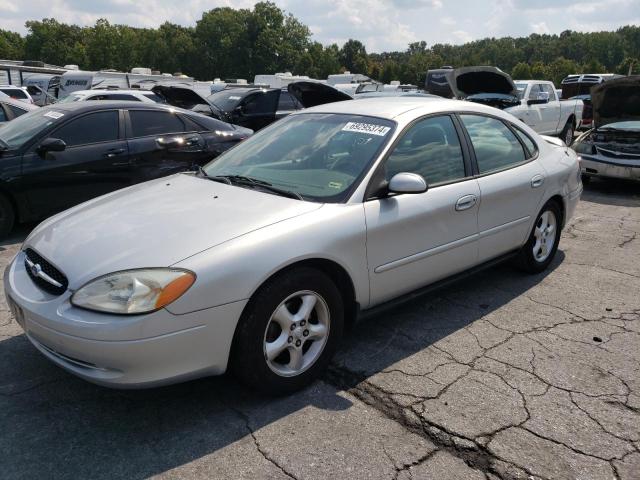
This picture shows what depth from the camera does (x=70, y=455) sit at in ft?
8.12

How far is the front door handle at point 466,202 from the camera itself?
3.73 m

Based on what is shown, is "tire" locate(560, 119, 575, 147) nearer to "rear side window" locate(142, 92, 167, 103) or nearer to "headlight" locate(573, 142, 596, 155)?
"headlight" locate(573, 142, 596, 155)

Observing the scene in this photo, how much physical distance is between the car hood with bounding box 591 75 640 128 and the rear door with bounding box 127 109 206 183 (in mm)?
7049

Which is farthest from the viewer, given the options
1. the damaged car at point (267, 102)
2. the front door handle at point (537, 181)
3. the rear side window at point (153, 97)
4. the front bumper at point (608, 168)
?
the rear side window at point (153, 97)

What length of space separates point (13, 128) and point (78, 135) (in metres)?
0.82

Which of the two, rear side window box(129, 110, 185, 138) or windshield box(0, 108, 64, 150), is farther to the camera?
rear side window box(129, 110, 185, 138)

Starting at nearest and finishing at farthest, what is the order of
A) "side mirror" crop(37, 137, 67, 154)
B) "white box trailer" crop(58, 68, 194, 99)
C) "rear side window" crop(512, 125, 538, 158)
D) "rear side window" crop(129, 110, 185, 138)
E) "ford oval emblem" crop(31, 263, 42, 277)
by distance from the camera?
"ford oval emblem" crop(31, 263, 42, 277), "rear side window" crop(512, 125, 538, 158), "side mirror" crop(37, 137, 67, 154), "rear side window" crop(129, 110, 185, 138), "white box trailer" crop(58, 68, 194, 99)

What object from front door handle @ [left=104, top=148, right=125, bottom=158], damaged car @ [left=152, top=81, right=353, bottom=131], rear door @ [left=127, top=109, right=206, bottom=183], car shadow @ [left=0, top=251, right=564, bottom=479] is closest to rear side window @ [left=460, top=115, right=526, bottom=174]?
car shadow @ [left=0, top=251, right=564, bottom=479]

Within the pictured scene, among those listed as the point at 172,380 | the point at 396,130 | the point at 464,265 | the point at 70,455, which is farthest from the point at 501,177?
the point at 70,455

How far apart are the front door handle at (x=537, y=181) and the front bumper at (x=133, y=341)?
2864mm

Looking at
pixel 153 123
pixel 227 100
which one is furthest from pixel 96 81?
pixel 153 123

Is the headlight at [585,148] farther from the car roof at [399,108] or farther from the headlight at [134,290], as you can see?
the headlight at [134,290]

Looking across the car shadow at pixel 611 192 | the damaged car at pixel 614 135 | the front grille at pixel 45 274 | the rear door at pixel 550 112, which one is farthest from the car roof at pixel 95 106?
the rear door at pixel 550 112

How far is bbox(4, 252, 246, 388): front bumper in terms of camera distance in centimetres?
241
